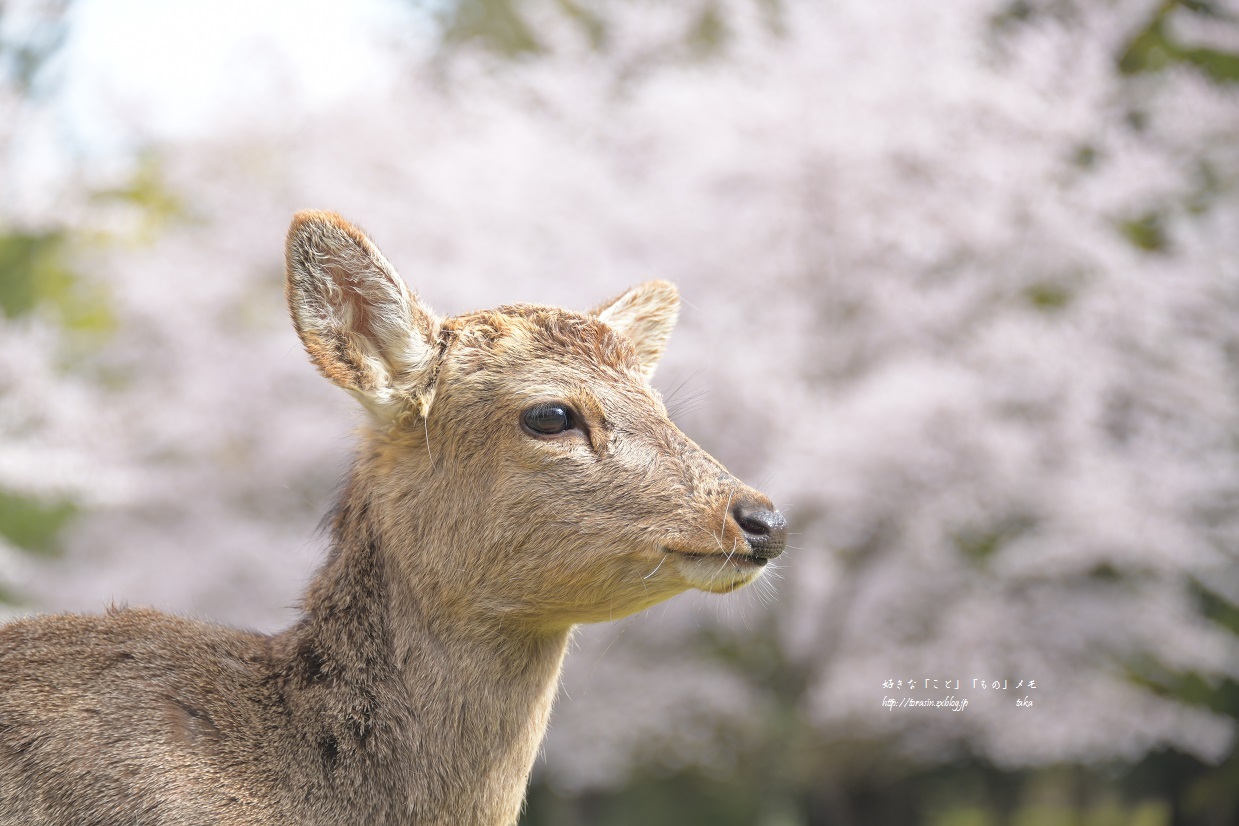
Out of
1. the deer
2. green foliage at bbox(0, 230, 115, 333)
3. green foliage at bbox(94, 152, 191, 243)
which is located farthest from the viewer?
green foliage at bbox(94, 152, 191, 243)

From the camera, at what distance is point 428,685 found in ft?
8.35

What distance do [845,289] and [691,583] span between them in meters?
7.94

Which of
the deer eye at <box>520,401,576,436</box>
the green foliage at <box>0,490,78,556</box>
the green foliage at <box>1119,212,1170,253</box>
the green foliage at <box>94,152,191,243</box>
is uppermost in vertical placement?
the green foliage at <box>94,152,191,243</box>

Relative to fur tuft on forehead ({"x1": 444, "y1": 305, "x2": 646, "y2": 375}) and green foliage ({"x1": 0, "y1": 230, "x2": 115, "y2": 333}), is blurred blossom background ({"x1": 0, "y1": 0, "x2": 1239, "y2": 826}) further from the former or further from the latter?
fur tuft on forehead ({"x1": 444, "y1": 305, "x2": 646, "y2": 375})

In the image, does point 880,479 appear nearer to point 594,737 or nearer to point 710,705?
point 710,705

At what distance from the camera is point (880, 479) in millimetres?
9406

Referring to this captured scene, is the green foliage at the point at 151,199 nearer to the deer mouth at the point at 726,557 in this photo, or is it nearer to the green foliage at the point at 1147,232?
the green foliage at the point at 1147,232

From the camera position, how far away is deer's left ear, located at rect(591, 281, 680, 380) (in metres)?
3.23

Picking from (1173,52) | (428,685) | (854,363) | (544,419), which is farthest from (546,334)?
(1173,52)

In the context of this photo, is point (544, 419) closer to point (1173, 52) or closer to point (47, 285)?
point (1173, 52)

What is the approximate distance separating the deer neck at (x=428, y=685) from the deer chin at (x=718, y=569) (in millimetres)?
392

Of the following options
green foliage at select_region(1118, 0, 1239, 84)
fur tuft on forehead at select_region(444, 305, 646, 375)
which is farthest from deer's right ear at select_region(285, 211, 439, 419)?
green foliage at select_region(1118, 0, 1239, 84)

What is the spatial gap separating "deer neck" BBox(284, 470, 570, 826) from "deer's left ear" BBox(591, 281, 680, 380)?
0.93m

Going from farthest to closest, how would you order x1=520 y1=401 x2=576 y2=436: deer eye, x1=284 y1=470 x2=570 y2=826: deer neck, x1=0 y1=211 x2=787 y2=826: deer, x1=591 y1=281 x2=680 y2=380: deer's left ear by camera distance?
x1=591 y1=281 x2=680 y2=380: deer's left ear
x1=520 y1=401 x2=576 y2=436: deer eye
x1=284 y1=470 x2=570 y2=826: deer neck
x1=0 y1=211 x2=787 y2=826: deer
